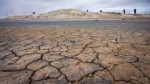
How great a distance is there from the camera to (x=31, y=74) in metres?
1.77

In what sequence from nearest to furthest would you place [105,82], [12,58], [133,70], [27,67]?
[105,82] < [133,70] < [27,67] < [12,58]

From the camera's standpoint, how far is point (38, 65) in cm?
205

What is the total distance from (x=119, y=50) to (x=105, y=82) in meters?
1.27

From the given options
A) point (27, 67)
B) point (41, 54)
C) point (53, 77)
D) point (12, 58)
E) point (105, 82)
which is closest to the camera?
point (105, 82)

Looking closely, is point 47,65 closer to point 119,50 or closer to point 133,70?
point 133,70

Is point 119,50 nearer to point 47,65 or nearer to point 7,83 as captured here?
point 47,65

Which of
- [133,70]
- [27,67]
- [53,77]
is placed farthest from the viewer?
[27,67]

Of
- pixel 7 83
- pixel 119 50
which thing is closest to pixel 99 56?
pixel 119 50

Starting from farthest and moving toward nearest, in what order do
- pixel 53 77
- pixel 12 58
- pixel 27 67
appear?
pixel 12 58 → pixel 27 67 → pixel 53 77

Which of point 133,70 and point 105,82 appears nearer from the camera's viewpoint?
point 105,82

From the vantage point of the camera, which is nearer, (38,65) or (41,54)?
(38,65)

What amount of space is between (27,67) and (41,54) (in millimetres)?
572

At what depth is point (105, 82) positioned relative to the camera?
157 cm

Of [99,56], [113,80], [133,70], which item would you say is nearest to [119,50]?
[99,56]
